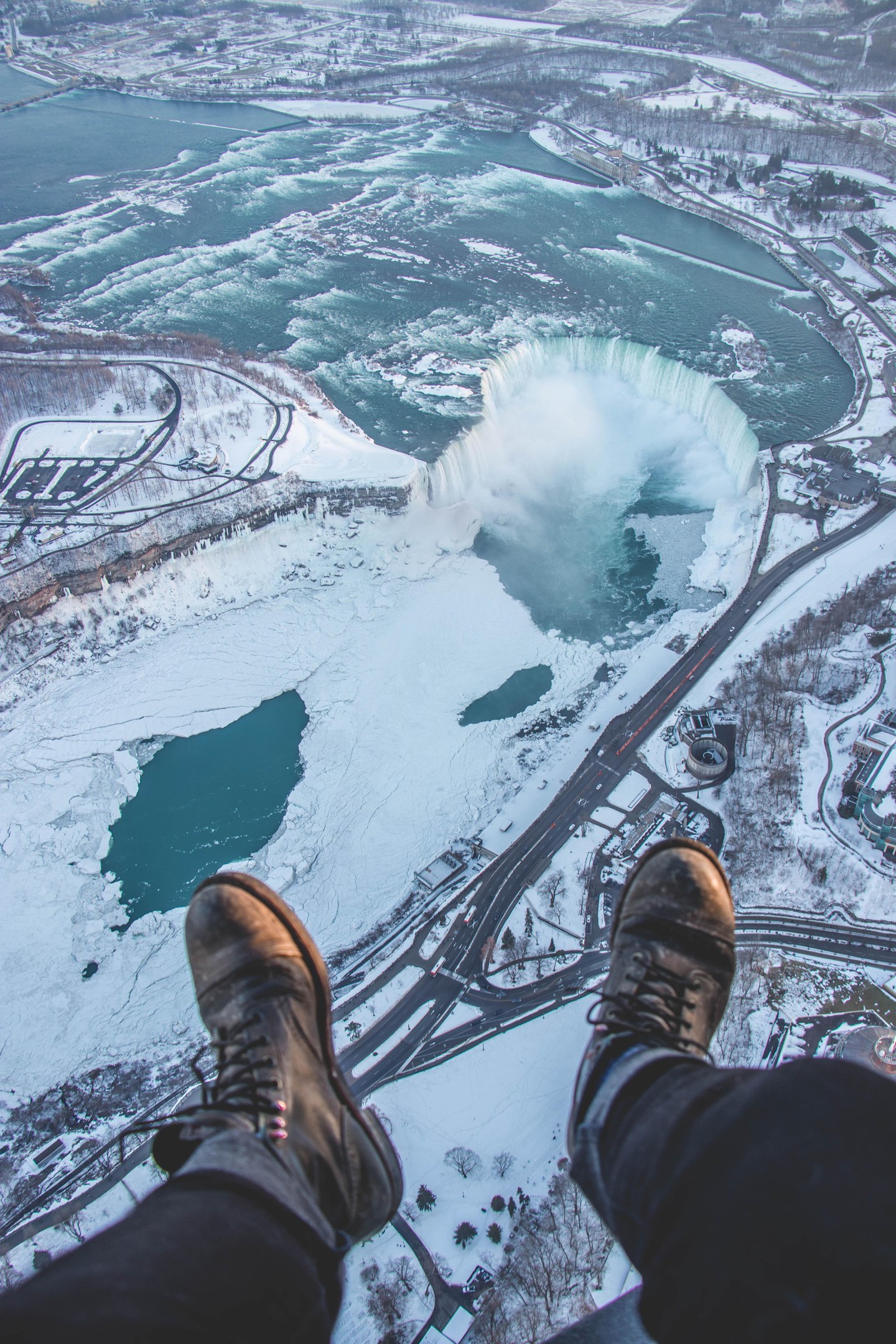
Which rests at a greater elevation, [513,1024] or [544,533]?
[544,533]

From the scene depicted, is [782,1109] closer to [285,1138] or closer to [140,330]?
[285,1138]

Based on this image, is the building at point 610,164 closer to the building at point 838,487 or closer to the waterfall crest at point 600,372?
the waterfall crest at point 600,372

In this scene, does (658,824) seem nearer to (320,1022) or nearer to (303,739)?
(303,739)

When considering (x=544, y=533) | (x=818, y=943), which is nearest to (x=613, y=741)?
(x=818, y=943)

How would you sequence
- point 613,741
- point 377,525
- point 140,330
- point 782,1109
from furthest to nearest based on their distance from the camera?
point 140,330
point 377,525
point 613,741
point 782,1109

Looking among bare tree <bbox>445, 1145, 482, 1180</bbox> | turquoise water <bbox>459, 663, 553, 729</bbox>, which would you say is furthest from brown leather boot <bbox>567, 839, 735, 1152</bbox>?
turquoise water <bbox>459, 663, 553, 729</bbox>

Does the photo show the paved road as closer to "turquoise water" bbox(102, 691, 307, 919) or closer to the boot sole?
"turquoise water" bbox(102, 691, 307, 919)
